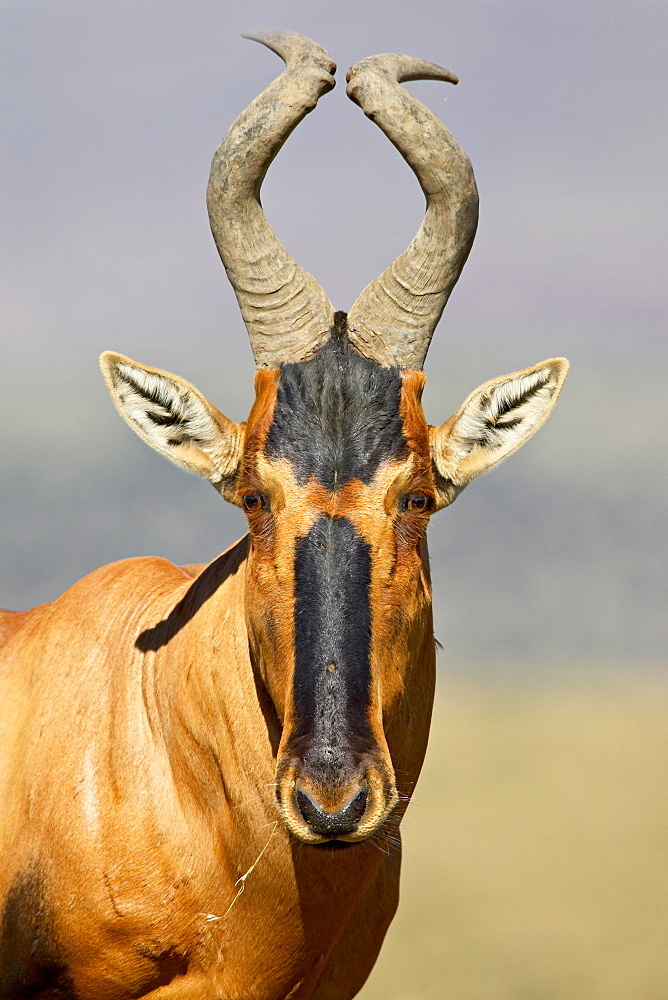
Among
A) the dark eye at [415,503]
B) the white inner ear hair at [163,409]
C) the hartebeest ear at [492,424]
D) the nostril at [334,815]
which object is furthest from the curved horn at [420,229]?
the nostril at [334,815]

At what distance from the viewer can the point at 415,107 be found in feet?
22.7

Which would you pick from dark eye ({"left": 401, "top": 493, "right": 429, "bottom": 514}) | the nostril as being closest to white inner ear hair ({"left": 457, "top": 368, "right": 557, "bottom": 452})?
dark eye ({"left": 401, "top": 493, "right": 429, "bottom": 514})

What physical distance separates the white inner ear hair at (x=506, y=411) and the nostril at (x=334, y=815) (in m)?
2.26

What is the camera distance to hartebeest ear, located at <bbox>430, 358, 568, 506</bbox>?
6.71 meters

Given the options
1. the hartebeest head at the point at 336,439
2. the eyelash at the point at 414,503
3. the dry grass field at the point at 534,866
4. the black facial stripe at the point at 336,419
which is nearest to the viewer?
the hartebeest head at the point at 336,439

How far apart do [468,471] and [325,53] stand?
263cm

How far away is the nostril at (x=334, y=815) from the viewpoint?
5.33 meters

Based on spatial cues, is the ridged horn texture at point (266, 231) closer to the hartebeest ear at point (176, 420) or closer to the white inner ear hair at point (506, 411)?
the hartebeest ear at point (176, 420)

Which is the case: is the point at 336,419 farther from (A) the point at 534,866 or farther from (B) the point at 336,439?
(A) the point at 534,866

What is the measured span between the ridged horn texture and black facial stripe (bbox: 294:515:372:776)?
1.27 m

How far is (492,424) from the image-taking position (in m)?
6.90

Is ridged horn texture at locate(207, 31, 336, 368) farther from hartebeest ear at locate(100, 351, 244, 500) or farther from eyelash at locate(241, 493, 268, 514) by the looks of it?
eyelash at locate(241, 493, 268, 514)

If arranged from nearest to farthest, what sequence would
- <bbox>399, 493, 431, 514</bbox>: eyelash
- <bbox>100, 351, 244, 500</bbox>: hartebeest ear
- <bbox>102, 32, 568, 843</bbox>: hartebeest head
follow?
<bbox>102, 32, 568, 843</bbox>: hartebeest head
<bbox>399, 493, 431, 514</bbox>: eyelash
<bbox>100, 351, 244, 500</bbox>: hartebeest ear

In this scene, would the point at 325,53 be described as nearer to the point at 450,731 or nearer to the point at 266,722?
the point at 266,722
